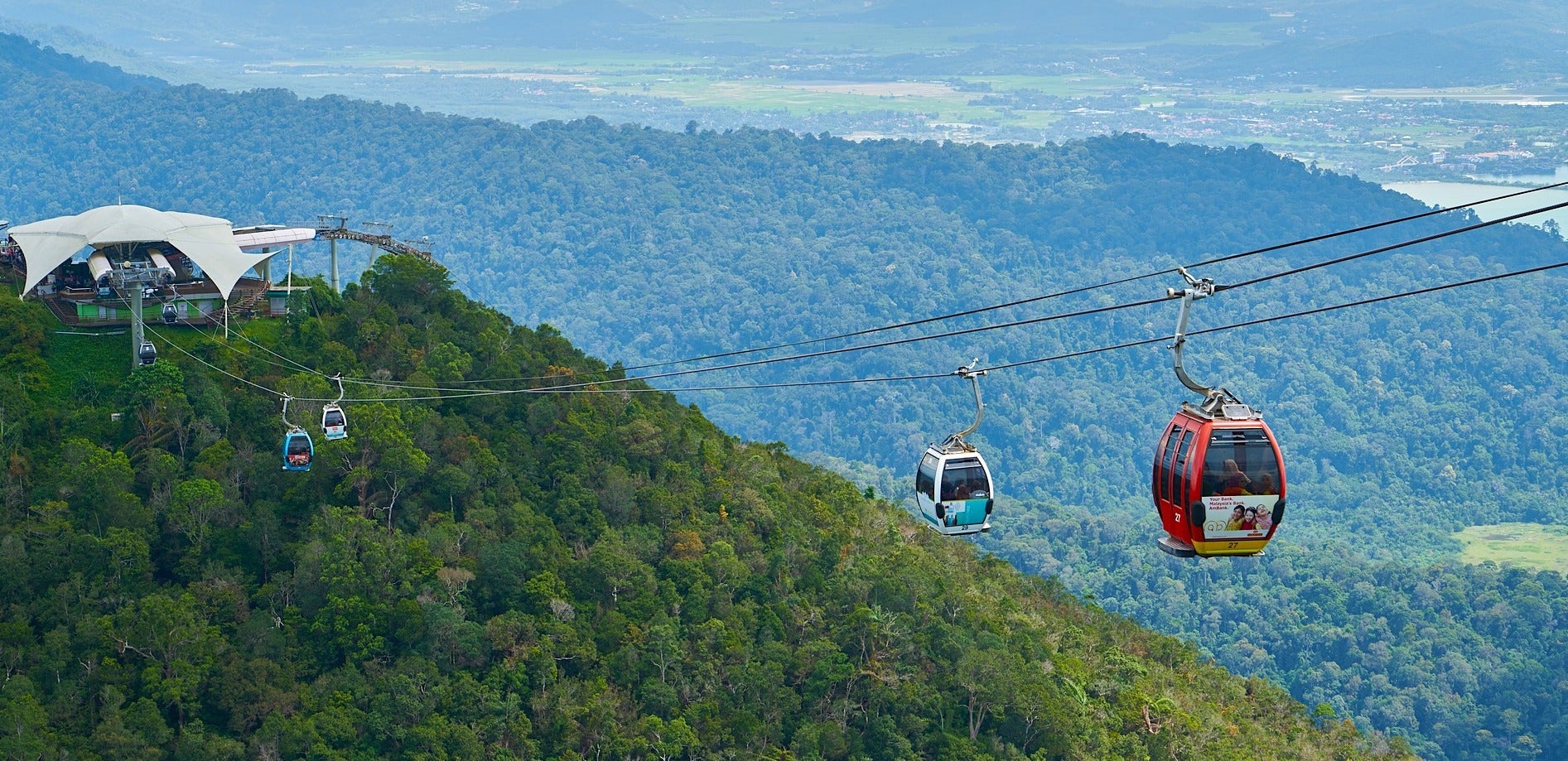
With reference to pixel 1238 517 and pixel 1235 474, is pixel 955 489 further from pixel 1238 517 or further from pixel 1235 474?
pixel 1235 474

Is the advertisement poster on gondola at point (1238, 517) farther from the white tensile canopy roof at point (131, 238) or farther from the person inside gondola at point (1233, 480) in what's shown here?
the white tensile canopy roof at point (131, 238)

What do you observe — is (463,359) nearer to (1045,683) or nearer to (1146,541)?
(1045,683)

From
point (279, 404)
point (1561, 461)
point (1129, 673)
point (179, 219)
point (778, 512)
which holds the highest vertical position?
point (179, 219)

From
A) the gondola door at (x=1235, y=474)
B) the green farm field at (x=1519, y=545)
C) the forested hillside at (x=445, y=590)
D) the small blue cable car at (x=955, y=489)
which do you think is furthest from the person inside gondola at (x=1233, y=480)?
the green farm field at (x=1519, y=545)

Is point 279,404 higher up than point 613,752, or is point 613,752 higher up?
point 279,404

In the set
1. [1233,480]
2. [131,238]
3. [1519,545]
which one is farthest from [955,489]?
[1519,545]

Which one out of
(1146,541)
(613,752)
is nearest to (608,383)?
(613,752)

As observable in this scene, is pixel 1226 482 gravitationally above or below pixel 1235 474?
below
